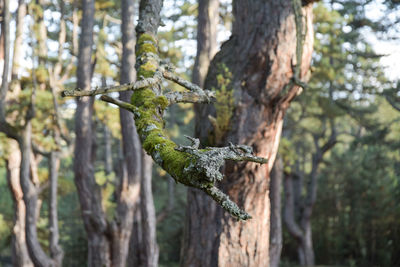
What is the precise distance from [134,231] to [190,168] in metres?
10.0

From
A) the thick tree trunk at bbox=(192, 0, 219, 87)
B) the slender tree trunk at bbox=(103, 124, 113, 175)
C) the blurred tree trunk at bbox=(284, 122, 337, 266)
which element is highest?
the thick tree trunk at bbox=(192, 0, 219, 87)

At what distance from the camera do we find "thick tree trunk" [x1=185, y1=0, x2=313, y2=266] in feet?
16.4

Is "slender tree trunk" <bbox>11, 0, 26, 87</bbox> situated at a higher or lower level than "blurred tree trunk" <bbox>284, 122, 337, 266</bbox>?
higher

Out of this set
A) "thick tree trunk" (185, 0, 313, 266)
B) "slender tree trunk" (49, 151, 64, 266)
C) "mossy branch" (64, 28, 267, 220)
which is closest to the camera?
"mossy branch" (64, 28, 267, 220)

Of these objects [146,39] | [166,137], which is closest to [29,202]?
[146,39]

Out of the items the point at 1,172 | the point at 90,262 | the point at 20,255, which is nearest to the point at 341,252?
the point at 90,262

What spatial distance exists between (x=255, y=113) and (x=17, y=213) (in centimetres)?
854

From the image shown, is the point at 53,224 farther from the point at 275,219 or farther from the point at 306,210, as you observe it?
the point at 306,210

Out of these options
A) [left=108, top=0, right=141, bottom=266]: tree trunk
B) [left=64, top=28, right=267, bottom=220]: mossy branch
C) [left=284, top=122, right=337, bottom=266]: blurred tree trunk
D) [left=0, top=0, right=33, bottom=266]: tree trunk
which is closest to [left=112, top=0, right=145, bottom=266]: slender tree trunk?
[left=108, top=0, right=141, bottom=266]: tree trunk

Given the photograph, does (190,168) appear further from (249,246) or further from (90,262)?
(90,262)

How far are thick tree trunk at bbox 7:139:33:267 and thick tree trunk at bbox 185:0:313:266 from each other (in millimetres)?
7204

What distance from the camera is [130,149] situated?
10164 mm

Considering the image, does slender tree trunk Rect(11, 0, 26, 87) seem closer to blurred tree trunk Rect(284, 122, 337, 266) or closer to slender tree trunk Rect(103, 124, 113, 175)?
slender tree trunk Rect(103, 124, 113, 175)

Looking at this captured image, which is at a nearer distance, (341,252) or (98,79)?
(98,79)
